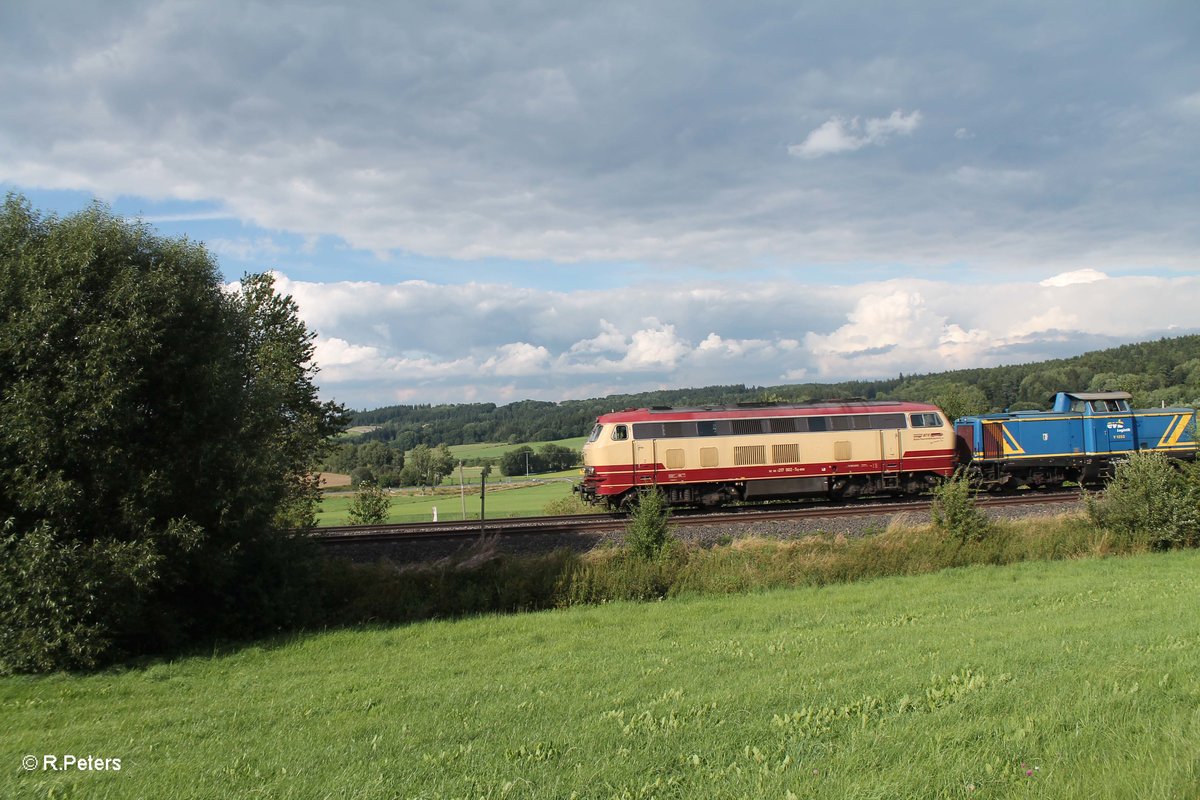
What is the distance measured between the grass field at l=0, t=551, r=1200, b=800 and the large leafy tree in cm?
139

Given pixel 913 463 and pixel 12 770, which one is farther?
pixel 913 463

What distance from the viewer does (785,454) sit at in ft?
88.8

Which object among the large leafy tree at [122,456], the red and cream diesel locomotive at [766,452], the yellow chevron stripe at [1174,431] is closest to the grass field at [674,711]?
the large leafy tree at [122,456]

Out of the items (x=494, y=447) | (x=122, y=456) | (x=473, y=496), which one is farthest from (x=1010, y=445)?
(x=494, y=447)

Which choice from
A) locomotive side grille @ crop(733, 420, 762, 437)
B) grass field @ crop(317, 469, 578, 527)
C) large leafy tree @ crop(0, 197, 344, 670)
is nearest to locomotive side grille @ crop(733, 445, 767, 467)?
locomotive side grille @ crop(733, 420, 762, 437)

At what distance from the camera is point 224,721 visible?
845 centimetres

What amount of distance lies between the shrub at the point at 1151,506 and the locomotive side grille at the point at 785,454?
899 centimetres

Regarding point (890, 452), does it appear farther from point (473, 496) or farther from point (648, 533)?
point (473, 496)

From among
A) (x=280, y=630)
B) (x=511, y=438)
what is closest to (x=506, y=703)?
(x=280, y=630)

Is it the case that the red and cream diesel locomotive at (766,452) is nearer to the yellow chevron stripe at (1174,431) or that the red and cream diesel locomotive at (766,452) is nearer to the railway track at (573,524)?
the railway track at (573,524)

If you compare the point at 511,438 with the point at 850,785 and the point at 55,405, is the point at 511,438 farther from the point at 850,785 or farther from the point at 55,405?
the point at 850,785

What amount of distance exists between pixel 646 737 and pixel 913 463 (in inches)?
960

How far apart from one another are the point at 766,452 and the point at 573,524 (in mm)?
8101

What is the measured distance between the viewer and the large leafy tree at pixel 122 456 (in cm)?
1198
